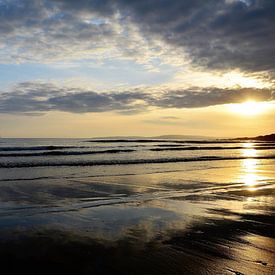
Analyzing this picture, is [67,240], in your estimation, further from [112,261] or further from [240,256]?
[240,256]

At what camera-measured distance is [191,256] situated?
20.7 ft

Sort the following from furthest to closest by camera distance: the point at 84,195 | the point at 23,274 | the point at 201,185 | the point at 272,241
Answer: the point at 201,185
the point at 84,195
the point at 272,241
the point at 23,274

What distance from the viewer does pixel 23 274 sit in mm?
5387

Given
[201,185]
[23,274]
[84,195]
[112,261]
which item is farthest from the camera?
[201,185]

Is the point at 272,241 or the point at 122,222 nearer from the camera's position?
the point at 272,241

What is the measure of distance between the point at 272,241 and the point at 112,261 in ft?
11.4

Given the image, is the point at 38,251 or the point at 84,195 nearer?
the point at 38,251

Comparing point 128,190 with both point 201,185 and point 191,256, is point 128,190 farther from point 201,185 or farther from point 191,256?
point 191,256

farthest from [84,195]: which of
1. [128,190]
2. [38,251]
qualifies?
[38,251]

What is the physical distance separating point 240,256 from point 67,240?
3504 millimetres

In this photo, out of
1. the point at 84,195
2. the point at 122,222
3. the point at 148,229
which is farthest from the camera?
the point at 84,195

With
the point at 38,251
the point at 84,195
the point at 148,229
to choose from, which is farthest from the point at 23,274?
the point at 84,195

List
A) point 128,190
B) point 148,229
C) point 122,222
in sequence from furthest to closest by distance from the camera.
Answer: point 128,190 < point 122,222 < point 148,229

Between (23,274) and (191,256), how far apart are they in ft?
9.59
